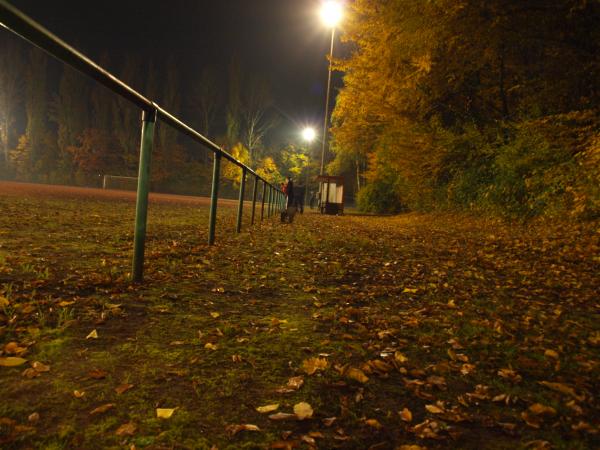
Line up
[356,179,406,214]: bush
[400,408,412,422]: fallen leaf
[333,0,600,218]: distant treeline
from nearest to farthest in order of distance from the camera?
[400,408,412,422]: fallen leaf, [333,0,600,218]: distant treeline, [356,179,406,214]: bush

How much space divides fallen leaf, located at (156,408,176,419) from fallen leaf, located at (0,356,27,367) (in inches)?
28.9

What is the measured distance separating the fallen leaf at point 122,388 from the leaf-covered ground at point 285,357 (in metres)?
0.01

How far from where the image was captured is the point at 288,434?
1.40 metres

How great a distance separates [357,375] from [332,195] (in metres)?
20.8

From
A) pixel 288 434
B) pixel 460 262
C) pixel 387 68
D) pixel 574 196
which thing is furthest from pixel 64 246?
pixel 387 68

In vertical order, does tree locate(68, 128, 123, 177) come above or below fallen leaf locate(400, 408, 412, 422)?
above

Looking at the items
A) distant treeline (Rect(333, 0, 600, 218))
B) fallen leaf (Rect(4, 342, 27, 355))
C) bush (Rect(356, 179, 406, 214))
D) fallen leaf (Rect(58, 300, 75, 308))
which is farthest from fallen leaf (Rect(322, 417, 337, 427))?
bush (Rect(356, 179, 406, 214))

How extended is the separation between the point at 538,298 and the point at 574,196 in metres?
6.10

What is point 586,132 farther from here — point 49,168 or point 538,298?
point 49,168

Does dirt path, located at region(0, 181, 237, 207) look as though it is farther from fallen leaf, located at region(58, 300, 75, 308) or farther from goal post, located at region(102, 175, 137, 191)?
fallen leaf, located at region(58, 300, 75, 308)

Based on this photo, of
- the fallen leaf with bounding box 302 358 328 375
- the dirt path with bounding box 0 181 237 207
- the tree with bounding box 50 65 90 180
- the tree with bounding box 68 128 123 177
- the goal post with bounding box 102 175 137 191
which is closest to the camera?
the fallen leaf with bounding box 302 358 328 375

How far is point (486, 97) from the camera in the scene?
533 inches

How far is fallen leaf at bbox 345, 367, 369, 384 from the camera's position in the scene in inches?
73.2

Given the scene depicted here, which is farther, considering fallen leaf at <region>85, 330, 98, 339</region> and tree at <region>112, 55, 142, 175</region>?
tree at <region>112, 55, 142, 175</region>
